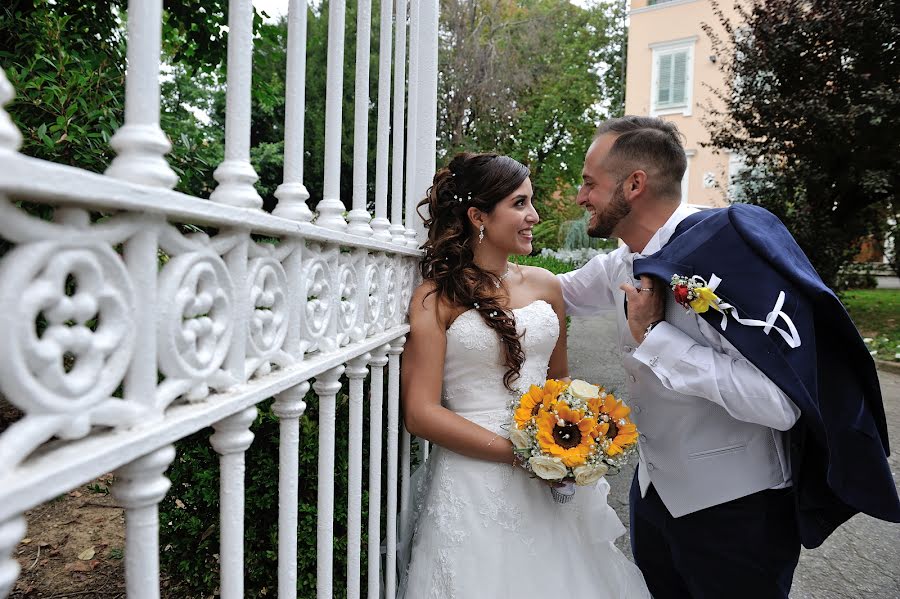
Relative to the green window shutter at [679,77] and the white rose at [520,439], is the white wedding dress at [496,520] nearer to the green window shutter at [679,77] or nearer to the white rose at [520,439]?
the white rose at [520,439]

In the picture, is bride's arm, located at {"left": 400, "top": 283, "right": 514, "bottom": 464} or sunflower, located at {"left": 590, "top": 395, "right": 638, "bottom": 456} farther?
bride's arm, located at {"left": 400, "top": 283, "right": 514, "bottom": 464}

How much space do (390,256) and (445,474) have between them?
99cm

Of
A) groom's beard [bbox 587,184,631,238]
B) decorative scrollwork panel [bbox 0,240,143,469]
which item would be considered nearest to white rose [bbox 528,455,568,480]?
groom's beard [bbox 587,184,631,238]

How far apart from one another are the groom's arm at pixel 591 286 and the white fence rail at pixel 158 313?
1.81m

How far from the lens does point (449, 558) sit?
2129mm

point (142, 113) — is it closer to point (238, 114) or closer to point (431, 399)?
point (238, 114)

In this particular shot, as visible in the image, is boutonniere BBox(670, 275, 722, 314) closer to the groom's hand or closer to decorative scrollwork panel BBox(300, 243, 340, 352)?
the groom's hand

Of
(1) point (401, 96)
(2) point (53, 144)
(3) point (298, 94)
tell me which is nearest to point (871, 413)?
(1) point (401, 96)

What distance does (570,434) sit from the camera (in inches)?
83.3

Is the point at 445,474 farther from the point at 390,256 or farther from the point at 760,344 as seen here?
the point at 760,344

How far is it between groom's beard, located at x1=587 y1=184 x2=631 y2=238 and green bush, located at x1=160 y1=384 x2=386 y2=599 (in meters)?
1.46

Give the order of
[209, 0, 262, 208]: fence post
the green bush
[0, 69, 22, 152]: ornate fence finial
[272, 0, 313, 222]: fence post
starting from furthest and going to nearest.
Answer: the green bush, [272, 0, 313, 222]: fence post, [209, 0, 262, 208]: fence post, [0, 69, 22, 152]: ornate fence finial

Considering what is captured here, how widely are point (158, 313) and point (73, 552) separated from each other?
9.24 feet

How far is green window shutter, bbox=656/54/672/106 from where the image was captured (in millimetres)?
19031
